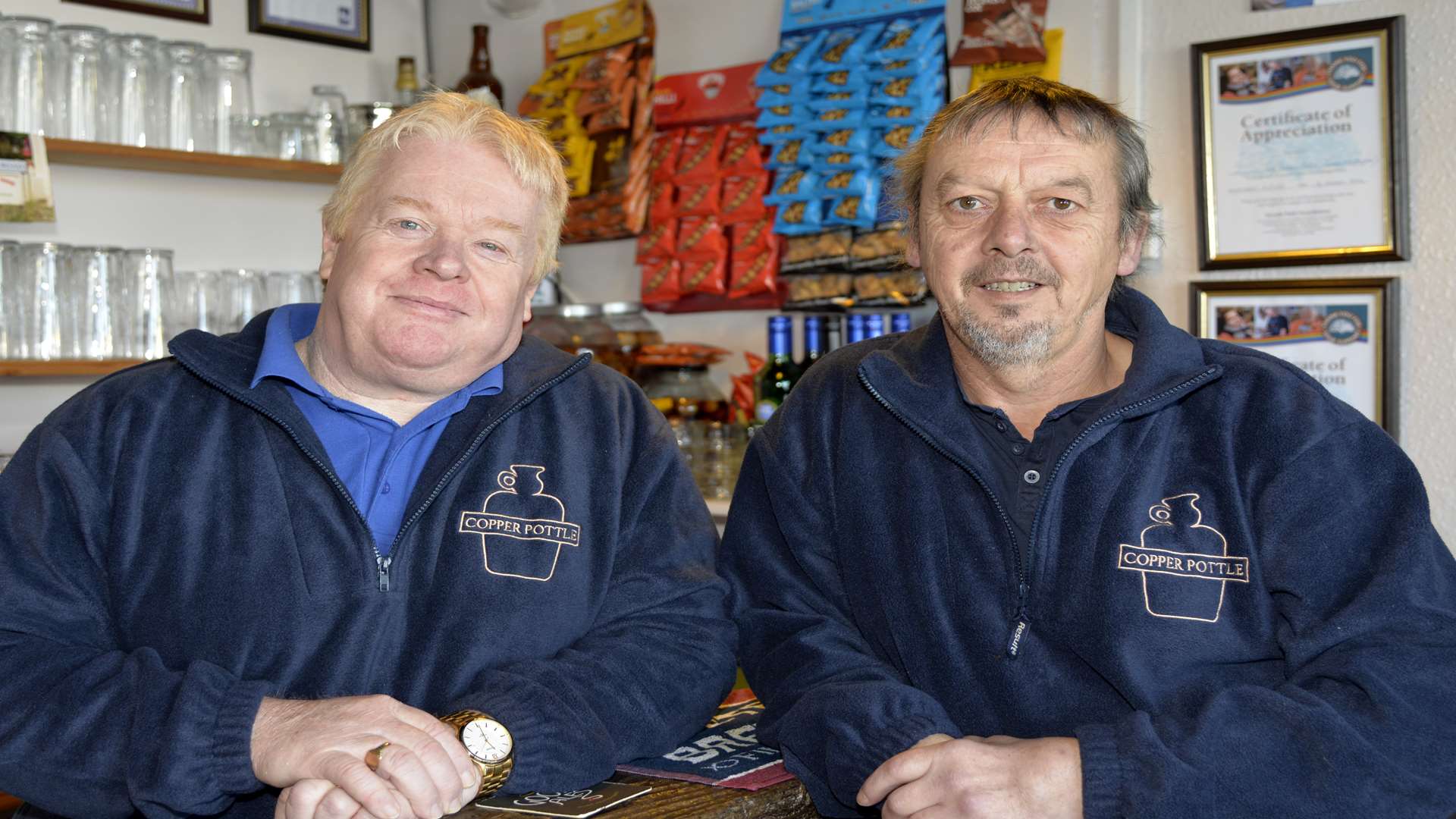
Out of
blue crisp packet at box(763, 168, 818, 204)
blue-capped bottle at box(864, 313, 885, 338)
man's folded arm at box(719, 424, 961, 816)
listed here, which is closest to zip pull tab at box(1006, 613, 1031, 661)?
man's folded arm at box(719, 424, 961, 816)

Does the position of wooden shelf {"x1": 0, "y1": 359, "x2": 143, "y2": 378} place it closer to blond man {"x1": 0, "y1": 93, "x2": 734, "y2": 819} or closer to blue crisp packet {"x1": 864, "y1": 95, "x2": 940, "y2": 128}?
blond man {"x1": 0, "y1": 93, "x2": 734, "y2": 819}

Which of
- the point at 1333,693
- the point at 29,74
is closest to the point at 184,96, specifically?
the point at 29,74

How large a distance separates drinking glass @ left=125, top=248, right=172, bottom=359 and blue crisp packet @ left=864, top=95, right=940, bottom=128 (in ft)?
5.79

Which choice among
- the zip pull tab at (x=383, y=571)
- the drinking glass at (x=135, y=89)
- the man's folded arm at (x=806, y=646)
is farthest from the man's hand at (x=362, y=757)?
the drinking glass at (x=135, y=89)

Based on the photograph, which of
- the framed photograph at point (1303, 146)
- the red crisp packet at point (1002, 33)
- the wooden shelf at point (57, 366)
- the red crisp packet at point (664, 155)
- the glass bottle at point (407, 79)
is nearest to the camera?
the framed photograph at point (1303, 146)

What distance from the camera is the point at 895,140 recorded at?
3.25 meters

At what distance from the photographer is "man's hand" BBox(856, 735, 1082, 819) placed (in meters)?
1.41

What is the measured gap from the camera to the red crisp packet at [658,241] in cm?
384

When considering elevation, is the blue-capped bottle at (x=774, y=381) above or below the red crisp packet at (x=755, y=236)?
below

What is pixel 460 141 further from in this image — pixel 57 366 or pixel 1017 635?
pixel 57 366

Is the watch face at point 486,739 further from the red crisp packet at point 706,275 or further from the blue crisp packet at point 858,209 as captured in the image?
the red crisp packet at point 706,275

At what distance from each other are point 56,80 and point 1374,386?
3.06m

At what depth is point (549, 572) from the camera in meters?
1.69

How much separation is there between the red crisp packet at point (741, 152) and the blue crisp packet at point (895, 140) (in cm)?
41
